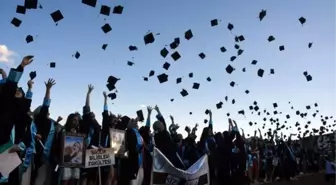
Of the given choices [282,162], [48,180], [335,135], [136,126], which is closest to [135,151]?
[136,126]

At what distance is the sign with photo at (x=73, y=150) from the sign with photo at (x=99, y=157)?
26 centimetres

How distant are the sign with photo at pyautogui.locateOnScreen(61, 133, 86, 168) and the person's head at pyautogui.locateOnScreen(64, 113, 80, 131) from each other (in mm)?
367

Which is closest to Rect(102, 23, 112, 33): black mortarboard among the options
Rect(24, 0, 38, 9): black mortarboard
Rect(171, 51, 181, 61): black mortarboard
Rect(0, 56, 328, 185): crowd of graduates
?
Rect(171, 51, 181, 61): black mortarboard

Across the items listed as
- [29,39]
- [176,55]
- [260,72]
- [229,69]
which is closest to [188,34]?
[176,55]

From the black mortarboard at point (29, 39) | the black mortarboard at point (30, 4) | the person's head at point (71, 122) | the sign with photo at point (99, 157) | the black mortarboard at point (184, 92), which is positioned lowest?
the sign with photo at point (99, 157)

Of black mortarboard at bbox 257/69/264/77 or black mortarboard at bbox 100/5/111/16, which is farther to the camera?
black mortarboard at bbox 257/69/264/77

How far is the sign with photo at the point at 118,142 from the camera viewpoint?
8.93 m

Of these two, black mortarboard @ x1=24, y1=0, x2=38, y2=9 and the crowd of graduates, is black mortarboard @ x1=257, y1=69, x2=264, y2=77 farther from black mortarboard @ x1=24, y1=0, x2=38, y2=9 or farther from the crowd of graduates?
black mortarboard @ x1=24, y1=0, x2=38, y2=9

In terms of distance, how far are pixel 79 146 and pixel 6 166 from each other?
305 centimetres

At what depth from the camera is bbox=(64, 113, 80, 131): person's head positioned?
8.21m

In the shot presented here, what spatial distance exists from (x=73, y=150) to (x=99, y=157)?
783 millimetres

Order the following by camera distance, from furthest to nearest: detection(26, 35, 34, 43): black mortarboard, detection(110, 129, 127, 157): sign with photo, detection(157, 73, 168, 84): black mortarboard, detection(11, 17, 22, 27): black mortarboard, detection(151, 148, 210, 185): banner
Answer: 1. detection(157, 73, 168, 84): black mortarboard
2. detection(26, 35, 34, 43): black mortarboard
3. detection(11, 17, 22, 27): black mortarboard
4. detection(110, 129, 127, 157): sign with photo
5. detection(151, 148, 210, 185): banner

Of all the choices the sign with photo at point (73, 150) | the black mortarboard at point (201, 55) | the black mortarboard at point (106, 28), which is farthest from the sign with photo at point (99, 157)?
the black mortarboard at point (201, 55)

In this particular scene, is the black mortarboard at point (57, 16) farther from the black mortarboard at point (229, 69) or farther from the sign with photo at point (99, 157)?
the black mortarboard at point (229, 69)
